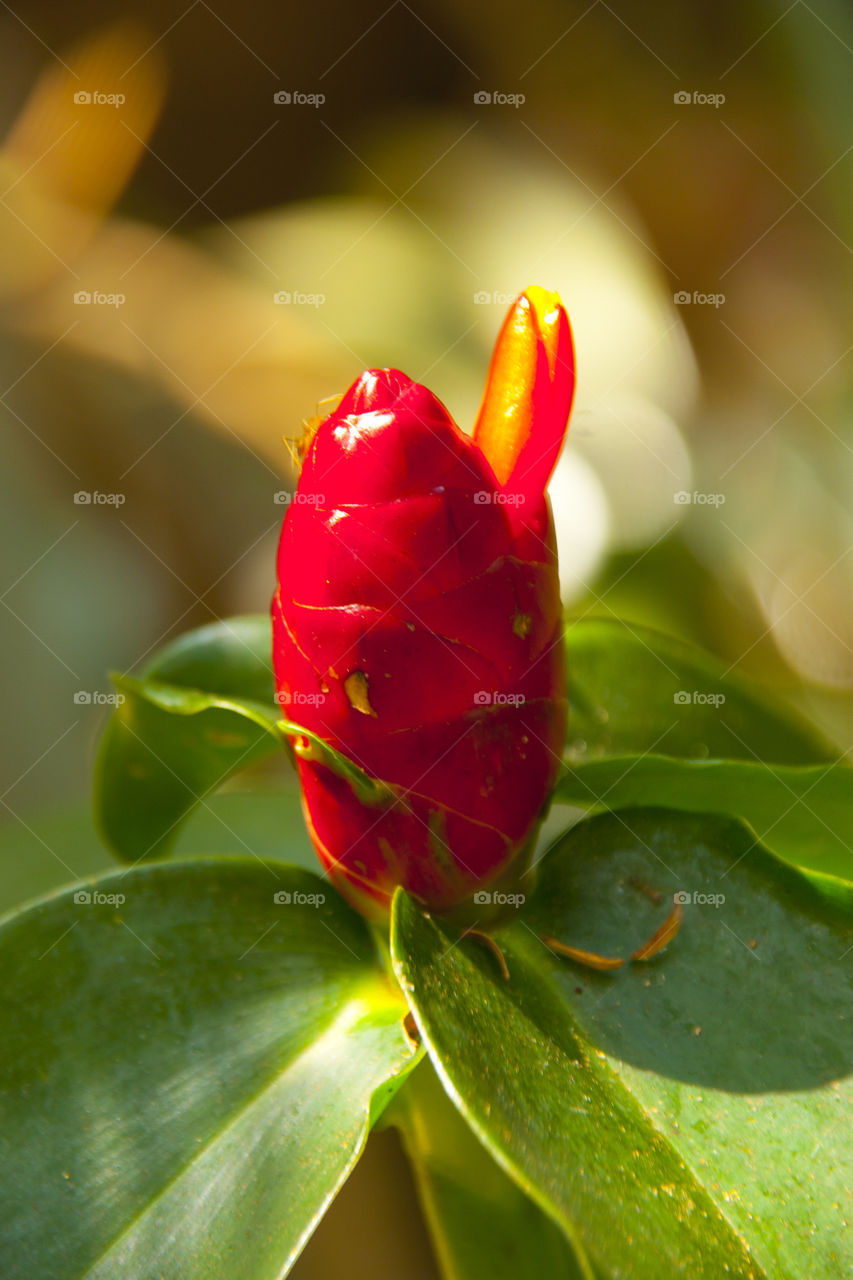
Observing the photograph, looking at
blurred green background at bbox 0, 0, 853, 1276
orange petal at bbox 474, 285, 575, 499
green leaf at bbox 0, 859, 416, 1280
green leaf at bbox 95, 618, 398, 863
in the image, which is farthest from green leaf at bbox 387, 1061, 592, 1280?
blurred green background at bbox 0, 0, 853, 1276

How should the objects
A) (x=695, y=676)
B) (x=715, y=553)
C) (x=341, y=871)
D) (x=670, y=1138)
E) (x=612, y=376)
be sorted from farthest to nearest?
(x=612, y=376), (x=715, y=553), (x=695, y=676), (x=341, y=871), (x=670, y=1138)

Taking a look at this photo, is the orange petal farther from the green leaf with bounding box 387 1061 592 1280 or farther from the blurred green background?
the blurred green background

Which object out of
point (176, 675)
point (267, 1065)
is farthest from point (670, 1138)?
point (176, 675)

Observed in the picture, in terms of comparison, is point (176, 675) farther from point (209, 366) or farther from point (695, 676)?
point (209, 366)

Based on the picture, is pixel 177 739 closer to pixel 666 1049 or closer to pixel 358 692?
pixel 358 692

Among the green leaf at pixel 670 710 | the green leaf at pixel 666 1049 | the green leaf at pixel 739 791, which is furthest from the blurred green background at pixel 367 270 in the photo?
the green leaf at pixel 666 1049

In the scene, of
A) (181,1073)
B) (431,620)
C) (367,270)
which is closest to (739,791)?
(431,620)
